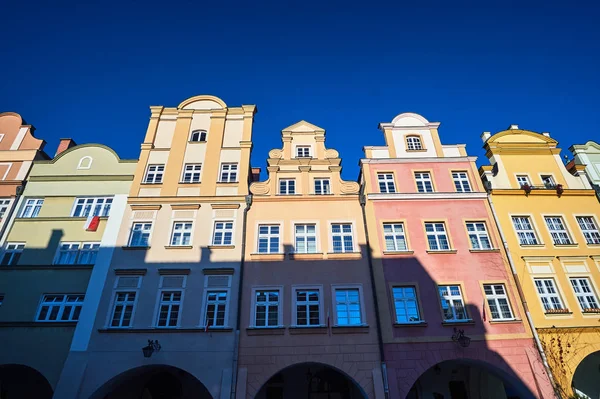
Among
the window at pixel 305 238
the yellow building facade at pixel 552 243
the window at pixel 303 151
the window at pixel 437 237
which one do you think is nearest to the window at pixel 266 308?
the window at pixel 305 238

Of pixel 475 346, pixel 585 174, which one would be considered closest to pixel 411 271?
pixel 475 346

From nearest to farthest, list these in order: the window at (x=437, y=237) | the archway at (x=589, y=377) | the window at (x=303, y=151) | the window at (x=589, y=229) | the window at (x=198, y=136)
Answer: the archway at (x=589, y=377) → the window at (x=437, y=237) → the window at (x=589, y=229) → the window at (x=303, y=151) → the window at (x=198, y=136)

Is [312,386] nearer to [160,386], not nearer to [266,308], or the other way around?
[266,308]

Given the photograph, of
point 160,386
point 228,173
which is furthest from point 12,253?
point 228,173

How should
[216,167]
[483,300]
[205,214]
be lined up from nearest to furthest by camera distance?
[483,300], [205,214], [216,167]

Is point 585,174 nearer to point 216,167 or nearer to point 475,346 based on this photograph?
point 475,346

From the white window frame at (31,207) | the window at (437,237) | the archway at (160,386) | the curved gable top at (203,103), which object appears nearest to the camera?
the archway at (160,386)

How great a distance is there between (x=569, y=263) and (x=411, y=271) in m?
7.66

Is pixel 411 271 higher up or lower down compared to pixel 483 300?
higher up

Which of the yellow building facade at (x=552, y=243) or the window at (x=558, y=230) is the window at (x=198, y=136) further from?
the window at (x=558, y=230)

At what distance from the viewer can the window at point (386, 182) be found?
1959 cm

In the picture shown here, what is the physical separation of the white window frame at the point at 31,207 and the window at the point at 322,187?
1468 cm

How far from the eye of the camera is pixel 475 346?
591 inches

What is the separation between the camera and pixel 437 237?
17.9 metres
